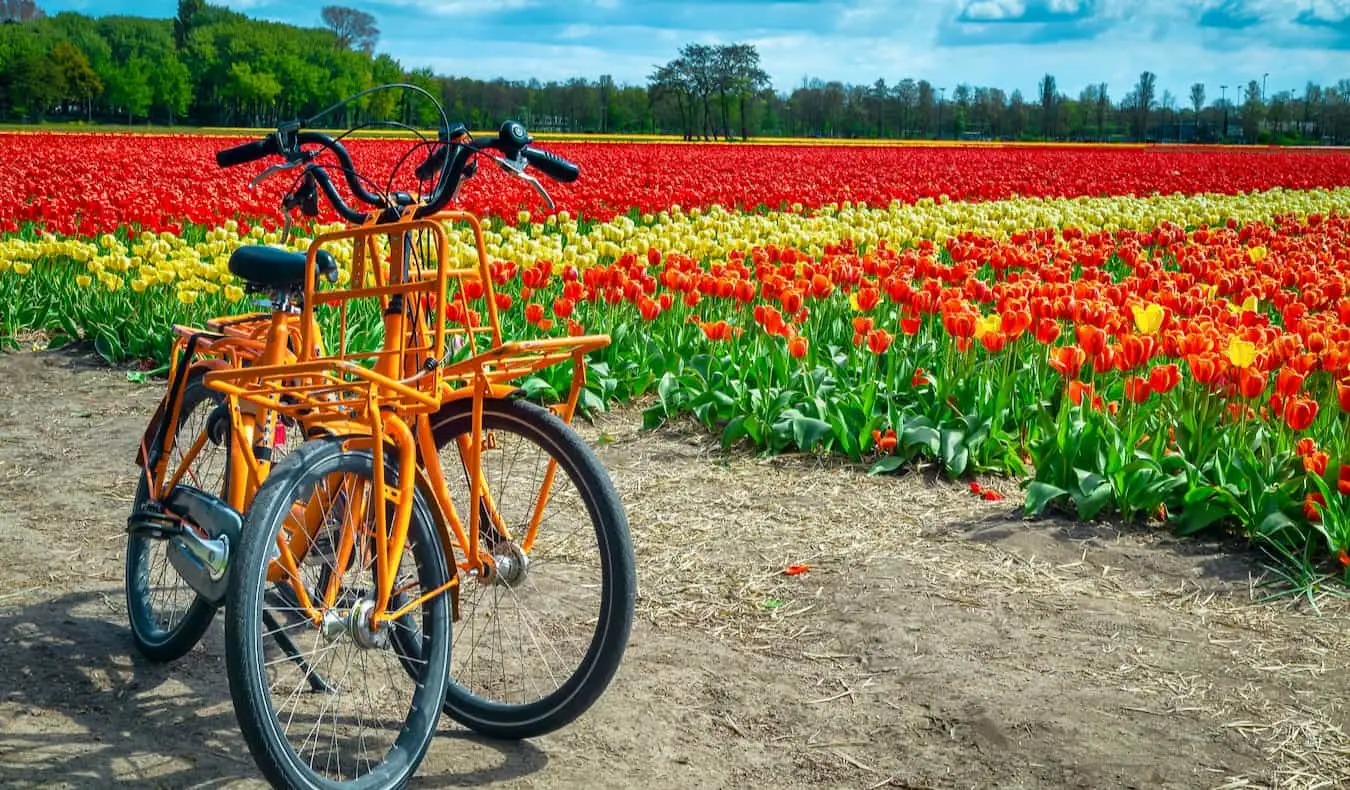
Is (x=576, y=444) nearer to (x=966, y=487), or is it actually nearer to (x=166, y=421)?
(x=166, y=421)

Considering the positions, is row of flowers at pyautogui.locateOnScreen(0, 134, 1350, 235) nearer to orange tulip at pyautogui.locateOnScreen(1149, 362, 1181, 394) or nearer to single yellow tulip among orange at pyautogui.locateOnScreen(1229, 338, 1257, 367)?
orange tulip at pyautogui.locateOnScreen(1149, 362, 1181, 394)

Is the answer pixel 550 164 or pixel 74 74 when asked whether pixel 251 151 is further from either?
pixel 74 74

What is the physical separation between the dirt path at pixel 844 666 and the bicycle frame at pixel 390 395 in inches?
22.4

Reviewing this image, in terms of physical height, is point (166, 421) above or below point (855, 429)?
above

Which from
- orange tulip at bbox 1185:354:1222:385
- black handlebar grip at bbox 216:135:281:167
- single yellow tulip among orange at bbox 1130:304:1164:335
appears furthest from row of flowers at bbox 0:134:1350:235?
orange tulip at bbox 1185:354:1222:385

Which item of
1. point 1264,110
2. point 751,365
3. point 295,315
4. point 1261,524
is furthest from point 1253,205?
point 1264,110

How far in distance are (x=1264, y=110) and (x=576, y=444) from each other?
120708mm

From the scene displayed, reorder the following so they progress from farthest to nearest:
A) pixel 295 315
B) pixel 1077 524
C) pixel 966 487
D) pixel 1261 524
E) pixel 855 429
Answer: pixel 855 429 → pixel 966 487 → pixel 1077 524 → pixel 1261 524 → pixel 295 315

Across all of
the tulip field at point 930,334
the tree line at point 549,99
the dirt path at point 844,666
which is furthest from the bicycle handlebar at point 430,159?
the tree line at point 549,99

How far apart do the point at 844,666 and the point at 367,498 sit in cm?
149

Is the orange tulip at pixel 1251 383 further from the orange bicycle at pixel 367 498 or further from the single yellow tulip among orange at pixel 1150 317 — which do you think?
the orange bicycle at pixel 367 498

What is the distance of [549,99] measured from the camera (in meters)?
114

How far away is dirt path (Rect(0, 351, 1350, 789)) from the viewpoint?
10.3ft

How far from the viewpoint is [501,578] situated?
3.13 metres
